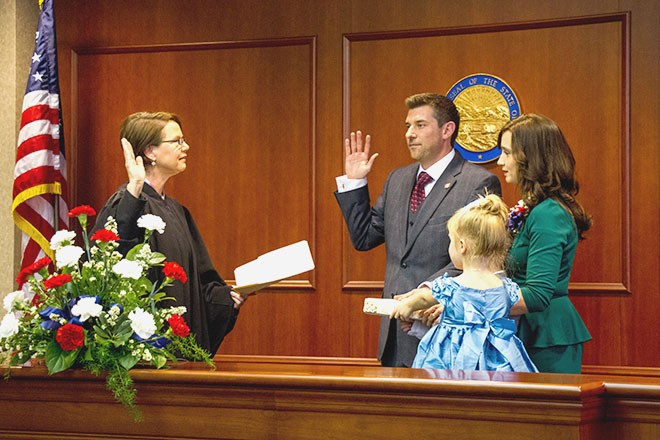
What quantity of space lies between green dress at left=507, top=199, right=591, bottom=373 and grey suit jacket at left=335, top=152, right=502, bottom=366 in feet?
1.38

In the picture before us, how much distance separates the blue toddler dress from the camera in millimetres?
2969

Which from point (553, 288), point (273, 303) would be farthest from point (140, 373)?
point (273, 303)

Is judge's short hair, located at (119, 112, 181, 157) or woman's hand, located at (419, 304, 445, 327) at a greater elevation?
judge's short hair, located at (119, 112, 181, 157)

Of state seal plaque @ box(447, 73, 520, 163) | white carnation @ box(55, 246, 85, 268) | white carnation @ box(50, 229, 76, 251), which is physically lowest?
white carnation @ box(55, 246, 85, 268)

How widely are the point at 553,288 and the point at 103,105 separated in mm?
3335

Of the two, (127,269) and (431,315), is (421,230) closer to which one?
(431,315)

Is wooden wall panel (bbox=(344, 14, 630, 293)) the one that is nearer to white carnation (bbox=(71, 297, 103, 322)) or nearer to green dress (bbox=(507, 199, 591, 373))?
green dress (bbox=(507, 199, 591, 373))

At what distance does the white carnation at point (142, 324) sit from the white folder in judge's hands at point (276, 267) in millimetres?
1078

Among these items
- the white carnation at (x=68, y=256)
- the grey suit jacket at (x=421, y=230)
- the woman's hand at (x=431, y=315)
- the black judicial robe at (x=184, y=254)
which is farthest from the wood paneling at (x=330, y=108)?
the white carnation at (x=68, y=256)

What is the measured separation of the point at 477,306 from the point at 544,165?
0.62 meters

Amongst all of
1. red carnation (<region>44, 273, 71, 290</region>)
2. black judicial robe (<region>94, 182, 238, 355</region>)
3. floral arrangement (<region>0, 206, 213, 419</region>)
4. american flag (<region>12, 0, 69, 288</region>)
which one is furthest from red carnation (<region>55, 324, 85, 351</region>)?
american flag (<region>12, 0, 69, 288</region>)

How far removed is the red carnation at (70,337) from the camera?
7.82 ft

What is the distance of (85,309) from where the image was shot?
2.41 meters

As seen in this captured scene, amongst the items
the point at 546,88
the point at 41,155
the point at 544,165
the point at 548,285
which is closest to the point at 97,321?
the point at 548,285
